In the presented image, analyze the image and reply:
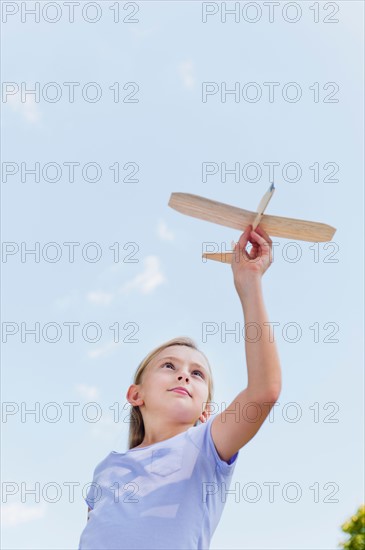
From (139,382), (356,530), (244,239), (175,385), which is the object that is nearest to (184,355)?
(175,385)

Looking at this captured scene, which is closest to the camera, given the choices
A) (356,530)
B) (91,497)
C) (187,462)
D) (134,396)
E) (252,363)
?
(252,363)

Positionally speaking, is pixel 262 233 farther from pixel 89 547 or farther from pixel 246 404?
pixel 89 547

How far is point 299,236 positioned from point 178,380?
1.09 meters

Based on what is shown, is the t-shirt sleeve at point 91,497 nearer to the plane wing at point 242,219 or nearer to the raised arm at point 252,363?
the raised arm at point 252,363

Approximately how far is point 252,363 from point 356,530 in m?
22.4

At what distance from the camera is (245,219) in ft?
11.9

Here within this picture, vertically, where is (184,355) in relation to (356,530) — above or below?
above

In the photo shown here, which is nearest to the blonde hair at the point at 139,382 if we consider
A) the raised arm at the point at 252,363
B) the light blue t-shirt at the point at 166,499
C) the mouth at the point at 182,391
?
the mouth at the point at 182,391

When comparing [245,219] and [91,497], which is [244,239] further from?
[91,497]

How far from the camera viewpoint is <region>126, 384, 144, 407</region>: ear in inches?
172

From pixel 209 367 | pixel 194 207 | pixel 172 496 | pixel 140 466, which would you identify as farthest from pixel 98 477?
pixel 194 207

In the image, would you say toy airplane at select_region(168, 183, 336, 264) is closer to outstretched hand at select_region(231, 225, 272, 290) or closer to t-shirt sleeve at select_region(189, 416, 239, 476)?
outstretched hand at select_region(231, 225, 272, 290)

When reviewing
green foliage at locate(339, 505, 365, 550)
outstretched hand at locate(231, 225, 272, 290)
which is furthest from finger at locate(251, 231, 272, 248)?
green foliage at locate(339, 505, 365, 550)

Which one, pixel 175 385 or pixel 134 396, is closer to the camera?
pixel 175 385
